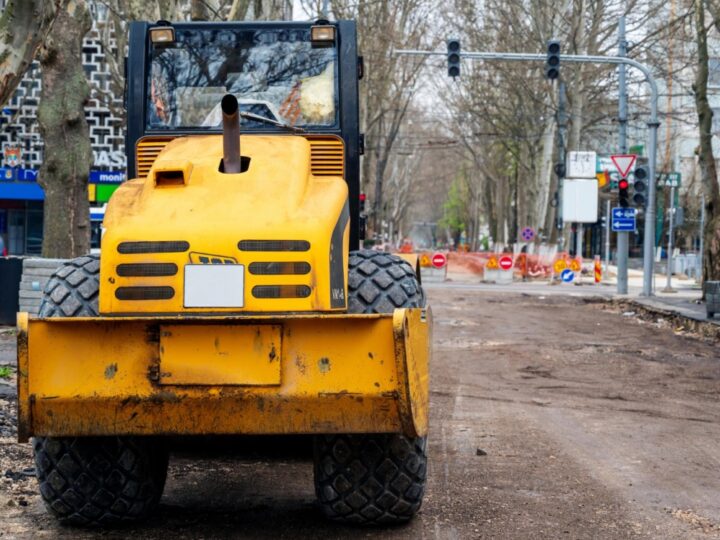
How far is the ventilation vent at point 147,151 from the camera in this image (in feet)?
23.4

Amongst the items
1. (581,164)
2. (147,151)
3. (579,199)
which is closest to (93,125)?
(579,199)

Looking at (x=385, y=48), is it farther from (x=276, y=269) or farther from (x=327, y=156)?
(x=276, y=269)

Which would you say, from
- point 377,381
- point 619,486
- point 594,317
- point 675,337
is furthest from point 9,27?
point 594,317

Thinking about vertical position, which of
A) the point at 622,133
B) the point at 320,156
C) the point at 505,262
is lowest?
the point at 505,262

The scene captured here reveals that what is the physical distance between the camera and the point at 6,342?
15797 mm

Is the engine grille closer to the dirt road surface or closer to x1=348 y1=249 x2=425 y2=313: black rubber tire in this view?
x1=348 y1=249 x2=425 y2=313: black rubber tire

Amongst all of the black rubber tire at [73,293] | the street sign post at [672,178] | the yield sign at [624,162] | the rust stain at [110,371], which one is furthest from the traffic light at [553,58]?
the street sign post at [672,178]

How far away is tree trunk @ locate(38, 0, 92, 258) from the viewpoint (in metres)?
17.9

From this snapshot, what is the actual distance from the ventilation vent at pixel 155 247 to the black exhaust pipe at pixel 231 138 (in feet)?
2.34

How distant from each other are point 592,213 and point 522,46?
757cm

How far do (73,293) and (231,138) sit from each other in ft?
3.71

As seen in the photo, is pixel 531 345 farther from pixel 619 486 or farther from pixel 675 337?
pixel 619 486

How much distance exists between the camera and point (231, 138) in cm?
607

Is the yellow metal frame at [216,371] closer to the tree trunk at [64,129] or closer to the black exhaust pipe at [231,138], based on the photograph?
the black exhaust pipe at [231,138]
